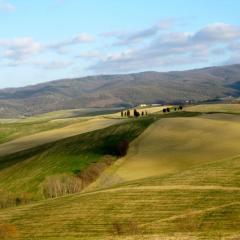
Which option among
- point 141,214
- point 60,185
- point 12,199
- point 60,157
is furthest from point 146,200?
point 60,157

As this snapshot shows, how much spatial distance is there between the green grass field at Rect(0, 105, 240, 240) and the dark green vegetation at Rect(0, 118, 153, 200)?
383 mm

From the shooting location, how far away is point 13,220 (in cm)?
5731

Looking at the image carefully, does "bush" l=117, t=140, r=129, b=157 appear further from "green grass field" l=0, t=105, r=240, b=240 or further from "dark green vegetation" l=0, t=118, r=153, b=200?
"green grass field" l=0, t=105, r=240, b=240

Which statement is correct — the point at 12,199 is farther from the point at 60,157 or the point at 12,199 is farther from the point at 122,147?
the point at 122,147

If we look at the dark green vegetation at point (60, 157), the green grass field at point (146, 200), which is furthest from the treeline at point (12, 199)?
the green grass field at point (146, 200)

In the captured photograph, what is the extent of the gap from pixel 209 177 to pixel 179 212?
36.9 ft

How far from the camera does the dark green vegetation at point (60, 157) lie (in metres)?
99.6

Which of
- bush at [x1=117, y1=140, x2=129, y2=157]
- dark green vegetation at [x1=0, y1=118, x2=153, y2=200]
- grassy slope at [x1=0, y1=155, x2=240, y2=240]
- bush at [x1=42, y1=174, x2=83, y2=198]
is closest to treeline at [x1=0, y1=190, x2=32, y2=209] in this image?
dark green vegetation at [x1=0, y1=118, x2=153, y2=200]

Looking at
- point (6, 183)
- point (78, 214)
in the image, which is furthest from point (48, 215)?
point (6, 183)

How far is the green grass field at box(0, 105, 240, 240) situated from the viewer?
4825 centimetres

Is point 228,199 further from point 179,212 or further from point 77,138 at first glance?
point 77,138

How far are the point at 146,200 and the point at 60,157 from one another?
58.5 meters

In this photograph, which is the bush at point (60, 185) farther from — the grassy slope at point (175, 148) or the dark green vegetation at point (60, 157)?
the grassy slope at point (175, 148)

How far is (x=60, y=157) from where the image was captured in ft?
369
